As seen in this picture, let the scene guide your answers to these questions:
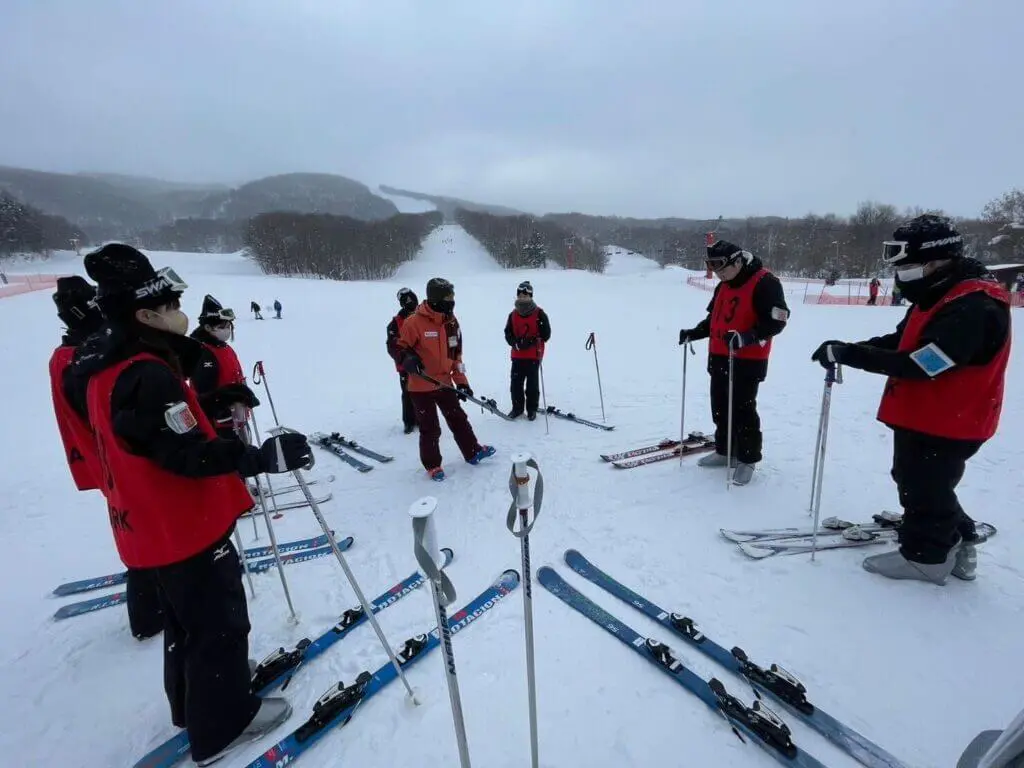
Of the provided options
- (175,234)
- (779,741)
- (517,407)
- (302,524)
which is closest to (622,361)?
(517,407)

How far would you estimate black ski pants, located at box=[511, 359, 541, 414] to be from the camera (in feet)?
24.9

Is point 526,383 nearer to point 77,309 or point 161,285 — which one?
point 77,309

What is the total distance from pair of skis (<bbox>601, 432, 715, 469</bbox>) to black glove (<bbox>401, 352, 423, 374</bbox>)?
2.52 m

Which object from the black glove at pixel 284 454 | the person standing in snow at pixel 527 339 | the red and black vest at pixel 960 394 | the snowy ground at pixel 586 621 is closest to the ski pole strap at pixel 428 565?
the black glove at pixel 284 454

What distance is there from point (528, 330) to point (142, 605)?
18.8 ft

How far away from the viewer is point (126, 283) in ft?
6.37

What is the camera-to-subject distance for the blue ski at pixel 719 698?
2107 millimetres

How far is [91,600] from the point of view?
3678 mm

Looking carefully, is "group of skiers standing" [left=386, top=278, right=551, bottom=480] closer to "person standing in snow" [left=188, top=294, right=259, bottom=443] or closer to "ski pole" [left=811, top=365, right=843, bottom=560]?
"person standing in snow" [left=188, top=294, right=259, bottom=443]

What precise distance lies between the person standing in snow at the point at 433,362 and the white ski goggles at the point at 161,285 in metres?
3.02

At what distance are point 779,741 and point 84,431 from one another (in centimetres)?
427

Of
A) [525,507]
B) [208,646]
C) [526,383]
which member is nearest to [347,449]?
[526,383]

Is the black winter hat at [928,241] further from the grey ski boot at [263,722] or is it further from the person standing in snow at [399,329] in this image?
the person standing in snow at [399,329]

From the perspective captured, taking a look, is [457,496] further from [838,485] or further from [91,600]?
[838,485]
